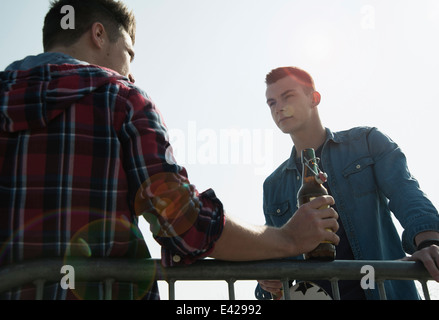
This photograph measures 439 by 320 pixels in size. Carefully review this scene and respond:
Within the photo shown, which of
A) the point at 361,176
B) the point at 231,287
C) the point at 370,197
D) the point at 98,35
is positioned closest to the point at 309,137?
the point at 361,176

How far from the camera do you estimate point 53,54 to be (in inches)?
78.2

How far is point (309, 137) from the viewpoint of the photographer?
4.24 meters

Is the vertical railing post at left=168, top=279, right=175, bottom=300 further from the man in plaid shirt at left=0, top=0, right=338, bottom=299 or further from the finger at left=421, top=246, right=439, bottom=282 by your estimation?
the finger at left=421, top=246, right=439, bottom=282

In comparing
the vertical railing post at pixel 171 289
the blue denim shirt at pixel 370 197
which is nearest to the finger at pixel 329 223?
the vertical railing post at pixel 171 289

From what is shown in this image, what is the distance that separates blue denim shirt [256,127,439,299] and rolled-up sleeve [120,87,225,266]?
1.62 m

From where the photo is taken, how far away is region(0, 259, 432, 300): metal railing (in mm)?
1516

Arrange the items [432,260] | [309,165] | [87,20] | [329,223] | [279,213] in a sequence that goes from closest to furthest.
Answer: [329,223]
[432,260]
[87,20]
[309,165]
[279,213]

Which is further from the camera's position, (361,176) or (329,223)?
(361,176)

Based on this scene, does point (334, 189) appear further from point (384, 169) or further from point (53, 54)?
point (53, 54)

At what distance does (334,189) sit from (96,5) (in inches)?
97.0

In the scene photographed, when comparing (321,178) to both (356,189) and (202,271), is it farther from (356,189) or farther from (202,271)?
(356,189)

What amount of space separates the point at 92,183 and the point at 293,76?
3564mm

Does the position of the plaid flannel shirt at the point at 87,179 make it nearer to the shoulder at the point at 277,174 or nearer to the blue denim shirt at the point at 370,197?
the blue denim shirt at the point at 370,197
